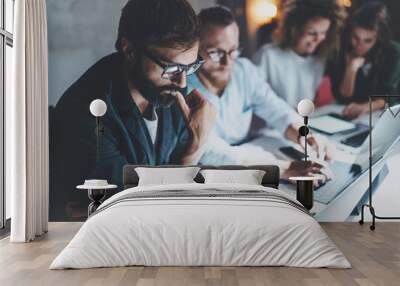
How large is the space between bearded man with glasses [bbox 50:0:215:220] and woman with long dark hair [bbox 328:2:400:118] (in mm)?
1785

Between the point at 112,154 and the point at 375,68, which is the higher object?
the point at 375,68

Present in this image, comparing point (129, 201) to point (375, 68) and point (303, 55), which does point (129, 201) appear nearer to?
point (303, 55)

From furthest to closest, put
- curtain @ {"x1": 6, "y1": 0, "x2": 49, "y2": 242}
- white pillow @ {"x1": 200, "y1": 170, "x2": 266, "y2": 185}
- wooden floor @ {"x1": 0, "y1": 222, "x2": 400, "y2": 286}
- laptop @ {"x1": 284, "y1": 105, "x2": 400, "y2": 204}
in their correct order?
laptop @ {"x1": 284, "y1": 105, "x2": 400, "y2": 204} → white pillow @ {"x1": 200, "y1": 170, "x2": 266, "y2": 185} → curtain @ {"x1": 6, "y1": 0, "x2": 49, "y2": 242} → wooden floor @ {"x1": 0, "y1": 222, "x2": 400, "y2": 286}

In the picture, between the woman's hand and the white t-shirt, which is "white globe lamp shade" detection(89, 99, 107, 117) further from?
the woman's hand

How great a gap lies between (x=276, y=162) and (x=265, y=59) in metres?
1.36

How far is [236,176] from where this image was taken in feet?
23.7

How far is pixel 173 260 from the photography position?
489 centimetres

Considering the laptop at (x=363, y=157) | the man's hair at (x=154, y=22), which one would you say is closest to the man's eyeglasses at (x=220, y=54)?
the man's hair at (x=154, y=22)

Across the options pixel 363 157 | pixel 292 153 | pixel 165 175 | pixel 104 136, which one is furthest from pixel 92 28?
pixel 363 157

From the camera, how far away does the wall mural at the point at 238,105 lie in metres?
7.98

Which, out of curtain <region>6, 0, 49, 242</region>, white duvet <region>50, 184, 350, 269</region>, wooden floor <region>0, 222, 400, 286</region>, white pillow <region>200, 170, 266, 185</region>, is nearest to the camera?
wooden floor <region>0, 222, 400, 286</region>

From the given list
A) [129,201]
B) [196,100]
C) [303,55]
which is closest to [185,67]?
[196,100]

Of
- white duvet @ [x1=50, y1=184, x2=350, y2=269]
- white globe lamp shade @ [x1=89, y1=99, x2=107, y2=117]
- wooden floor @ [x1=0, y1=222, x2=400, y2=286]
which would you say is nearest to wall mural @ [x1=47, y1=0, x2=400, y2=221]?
white globe lamp shade @ [x1=89, y1=99, x2=107, y2=117]

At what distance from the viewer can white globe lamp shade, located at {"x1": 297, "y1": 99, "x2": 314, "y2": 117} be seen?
24.7ft
